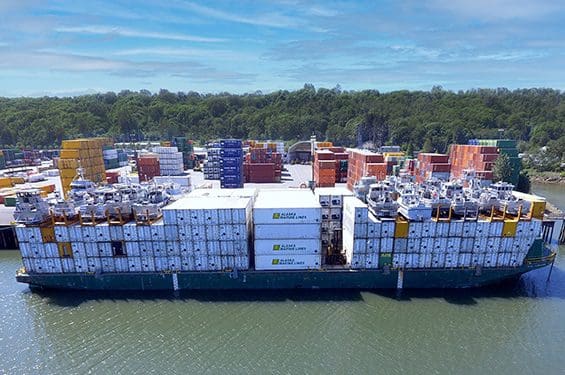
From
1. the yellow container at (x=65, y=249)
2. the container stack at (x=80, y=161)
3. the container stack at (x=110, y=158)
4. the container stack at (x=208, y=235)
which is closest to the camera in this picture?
the container stack at (x=208, y=235)

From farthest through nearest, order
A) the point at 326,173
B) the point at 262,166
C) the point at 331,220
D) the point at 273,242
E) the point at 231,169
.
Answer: the point at 262,166, the point at 231,169, the point at 326,173, the point at 331,220, the point at 273,242

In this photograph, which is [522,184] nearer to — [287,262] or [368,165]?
[368,165]

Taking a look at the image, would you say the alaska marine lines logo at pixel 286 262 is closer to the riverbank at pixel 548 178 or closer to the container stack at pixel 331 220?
the container stack at pixel 331 220

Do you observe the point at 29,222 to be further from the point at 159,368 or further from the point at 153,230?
the point at 159,368

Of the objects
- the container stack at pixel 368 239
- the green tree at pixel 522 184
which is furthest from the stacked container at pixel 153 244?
the green tree at pixel 522 184

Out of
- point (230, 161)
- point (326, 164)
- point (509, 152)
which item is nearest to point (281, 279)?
point (326, 164)

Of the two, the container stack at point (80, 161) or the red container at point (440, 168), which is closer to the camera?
the container stack at point (80, 161)

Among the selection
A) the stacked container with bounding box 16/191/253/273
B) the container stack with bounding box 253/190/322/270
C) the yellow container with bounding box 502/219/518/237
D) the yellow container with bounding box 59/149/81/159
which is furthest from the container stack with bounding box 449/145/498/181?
the yellow container with bounding box 59/149/81/159

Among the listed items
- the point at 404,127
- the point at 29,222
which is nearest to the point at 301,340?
the point at 29,222
